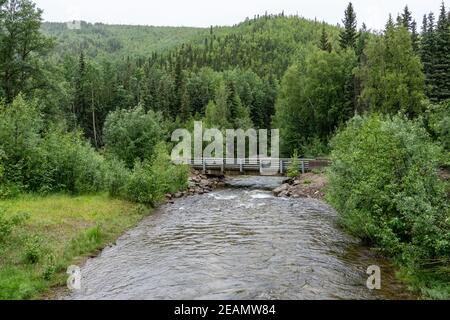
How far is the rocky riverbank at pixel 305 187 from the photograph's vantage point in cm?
3103

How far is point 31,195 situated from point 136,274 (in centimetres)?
1281

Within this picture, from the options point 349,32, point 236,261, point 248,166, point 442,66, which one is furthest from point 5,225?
point 349,32

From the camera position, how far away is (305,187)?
3331cm

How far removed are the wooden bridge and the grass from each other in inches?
745

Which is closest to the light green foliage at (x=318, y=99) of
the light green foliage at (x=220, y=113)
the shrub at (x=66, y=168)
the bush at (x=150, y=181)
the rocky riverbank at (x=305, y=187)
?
the light green foliage at (x=220, y=113)

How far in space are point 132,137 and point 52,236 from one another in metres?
19.7

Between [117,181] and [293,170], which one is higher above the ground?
[117,181]

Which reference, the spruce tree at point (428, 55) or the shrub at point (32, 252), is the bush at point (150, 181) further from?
the spruce tree at point (428, 55)

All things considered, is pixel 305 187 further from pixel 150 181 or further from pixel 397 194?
pixel 397 194

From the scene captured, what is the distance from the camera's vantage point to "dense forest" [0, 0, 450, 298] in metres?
13.8

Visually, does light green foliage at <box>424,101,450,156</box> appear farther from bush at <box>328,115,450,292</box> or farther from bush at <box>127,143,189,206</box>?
bush at <box>127,143,189,206</box>

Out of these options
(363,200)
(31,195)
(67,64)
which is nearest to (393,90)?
(363,200)

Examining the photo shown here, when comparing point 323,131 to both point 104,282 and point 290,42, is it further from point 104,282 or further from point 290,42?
point 290,42

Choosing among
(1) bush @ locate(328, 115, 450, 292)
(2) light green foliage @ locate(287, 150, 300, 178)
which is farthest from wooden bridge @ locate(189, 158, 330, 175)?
(1) bush @ locate(328, 115, 450, 292)
